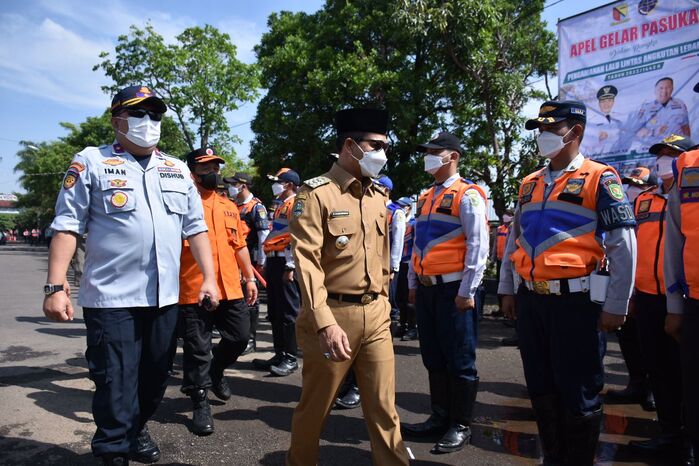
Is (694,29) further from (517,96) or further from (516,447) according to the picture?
(516,447)

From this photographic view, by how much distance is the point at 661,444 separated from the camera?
3.56m

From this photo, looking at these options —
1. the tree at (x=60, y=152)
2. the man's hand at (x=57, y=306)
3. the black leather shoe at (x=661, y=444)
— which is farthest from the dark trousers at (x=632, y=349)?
the tree at (x=60, y=152)

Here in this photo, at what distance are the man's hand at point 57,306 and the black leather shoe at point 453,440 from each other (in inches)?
98.6

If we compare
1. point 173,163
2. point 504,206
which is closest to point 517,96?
point 504,206

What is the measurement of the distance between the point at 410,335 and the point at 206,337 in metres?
4.24

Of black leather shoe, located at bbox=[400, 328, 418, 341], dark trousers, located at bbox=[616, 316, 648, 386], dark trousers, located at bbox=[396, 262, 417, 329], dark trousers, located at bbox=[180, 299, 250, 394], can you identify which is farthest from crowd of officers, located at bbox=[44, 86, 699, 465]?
A: dark trousers, located at bbox=[396, 262, 417, 329]

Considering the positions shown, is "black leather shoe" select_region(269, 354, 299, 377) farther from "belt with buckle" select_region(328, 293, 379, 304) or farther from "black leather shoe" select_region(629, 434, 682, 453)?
"black leather shoe" select_region(629, 434, 682, 453)

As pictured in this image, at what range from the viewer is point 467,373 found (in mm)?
3746

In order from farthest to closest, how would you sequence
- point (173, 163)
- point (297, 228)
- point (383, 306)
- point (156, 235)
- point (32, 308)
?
1. point (32, 308)
2. point (173, 163)
3. point (156, 235)
4. point (383, 306)
5. point (297, 228)

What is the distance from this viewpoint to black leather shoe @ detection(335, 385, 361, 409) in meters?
4.52

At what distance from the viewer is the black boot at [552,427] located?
3.07 meters

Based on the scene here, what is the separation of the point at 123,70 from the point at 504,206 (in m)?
21.4

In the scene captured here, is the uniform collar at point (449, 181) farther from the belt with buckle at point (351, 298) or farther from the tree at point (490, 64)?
the tree at point (490, 64)

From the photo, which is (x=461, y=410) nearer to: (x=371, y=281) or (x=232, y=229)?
(x=371, y=281)
